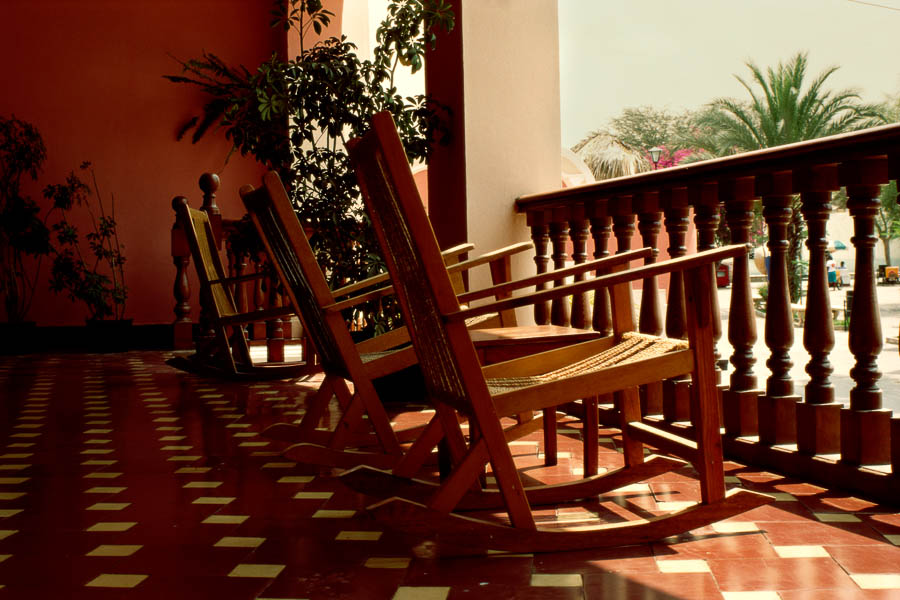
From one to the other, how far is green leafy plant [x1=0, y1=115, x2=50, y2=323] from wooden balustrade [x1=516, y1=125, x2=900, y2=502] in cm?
638

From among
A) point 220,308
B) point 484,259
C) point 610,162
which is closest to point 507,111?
point 484,259

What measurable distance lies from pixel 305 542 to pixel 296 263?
1051 millimetres

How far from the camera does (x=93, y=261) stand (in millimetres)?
8984

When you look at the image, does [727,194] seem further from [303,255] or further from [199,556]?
[199,556]

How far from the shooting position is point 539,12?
14.4 ft

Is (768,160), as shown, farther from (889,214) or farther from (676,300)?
(889,214)

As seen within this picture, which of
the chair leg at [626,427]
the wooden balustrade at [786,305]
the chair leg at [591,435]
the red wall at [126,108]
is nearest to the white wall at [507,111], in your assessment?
the wooden balustrade at [786,305]

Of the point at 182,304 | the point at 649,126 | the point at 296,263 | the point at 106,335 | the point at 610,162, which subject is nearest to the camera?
the point at 296,263

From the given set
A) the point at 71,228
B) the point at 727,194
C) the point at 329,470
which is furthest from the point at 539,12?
the point at 71,228

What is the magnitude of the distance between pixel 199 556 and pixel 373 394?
0.81 meters

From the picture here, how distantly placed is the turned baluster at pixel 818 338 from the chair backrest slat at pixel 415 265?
1.20 m

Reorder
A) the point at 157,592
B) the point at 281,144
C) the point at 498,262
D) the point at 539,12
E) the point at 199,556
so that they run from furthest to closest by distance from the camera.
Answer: the point at 281,144
the point at 539,12
the point at 498,262
the point at 199,556
the point at 157,592

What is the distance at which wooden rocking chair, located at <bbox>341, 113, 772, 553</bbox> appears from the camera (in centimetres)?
180

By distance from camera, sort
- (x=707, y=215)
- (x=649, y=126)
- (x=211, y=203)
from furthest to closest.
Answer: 1. (x=649, y=126)
2. (x=211, y=203)
3. (x=707, y=215)
